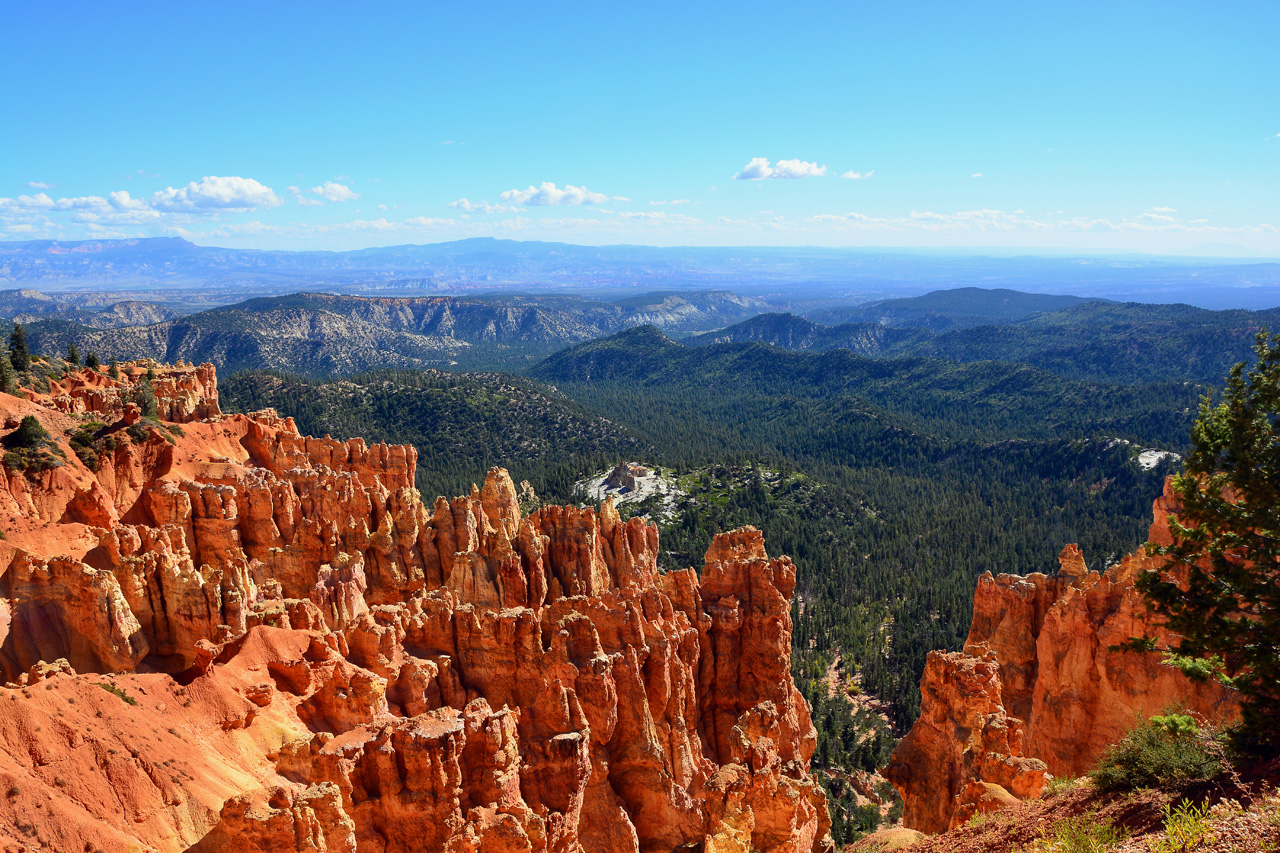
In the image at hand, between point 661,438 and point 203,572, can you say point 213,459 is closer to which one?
point 203,572

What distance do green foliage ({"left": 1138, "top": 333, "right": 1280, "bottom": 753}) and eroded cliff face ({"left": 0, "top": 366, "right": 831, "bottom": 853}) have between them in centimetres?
1202

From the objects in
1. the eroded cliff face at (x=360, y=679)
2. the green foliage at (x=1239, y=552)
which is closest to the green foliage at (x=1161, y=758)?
the green foliage at (x=1239, y=552)

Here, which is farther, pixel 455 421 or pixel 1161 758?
pixel 455 421

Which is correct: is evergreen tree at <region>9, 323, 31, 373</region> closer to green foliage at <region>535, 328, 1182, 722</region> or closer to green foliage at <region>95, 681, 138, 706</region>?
green foliage at <region>95, 681, 138, 706</region>

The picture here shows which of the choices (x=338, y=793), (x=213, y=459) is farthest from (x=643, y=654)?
(x=213, y=459)

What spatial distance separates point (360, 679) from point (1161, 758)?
898 inches

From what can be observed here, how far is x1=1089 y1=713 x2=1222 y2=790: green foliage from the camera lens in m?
18.2

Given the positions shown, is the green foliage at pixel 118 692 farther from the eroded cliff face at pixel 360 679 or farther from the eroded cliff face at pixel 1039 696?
the eroded cliff face at pixel 1039 696

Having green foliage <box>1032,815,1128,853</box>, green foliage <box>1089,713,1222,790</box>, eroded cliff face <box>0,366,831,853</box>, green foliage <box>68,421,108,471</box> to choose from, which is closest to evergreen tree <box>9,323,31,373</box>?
eroded cliff face <box>0,366,831,853</box>

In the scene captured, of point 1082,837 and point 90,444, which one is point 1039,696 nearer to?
point 1082,837

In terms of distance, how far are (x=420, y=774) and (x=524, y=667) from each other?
27.2 ft

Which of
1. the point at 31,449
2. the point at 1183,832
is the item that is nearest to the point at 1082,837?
the point at 1183,832

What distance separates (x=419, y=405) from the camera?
522 ft

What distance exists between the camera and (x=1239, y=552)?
21.2 metres
